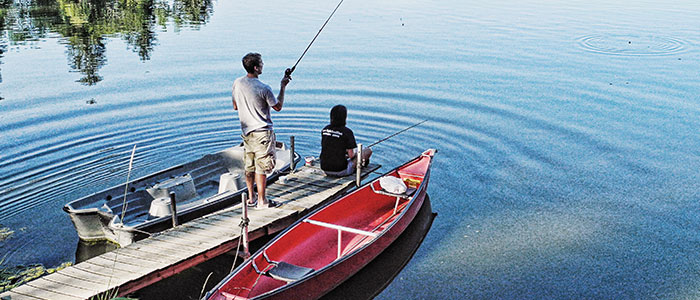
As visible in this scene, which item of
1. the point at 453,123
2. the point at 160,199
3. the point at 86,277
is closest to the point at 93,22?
the point at 453,123

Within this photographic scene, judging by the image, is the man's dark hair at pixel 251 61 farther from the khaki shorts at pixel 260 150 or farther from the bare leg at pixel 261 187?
the bare leg at pixel 261 187

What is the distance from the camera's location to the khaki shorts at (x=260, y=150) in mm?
8906

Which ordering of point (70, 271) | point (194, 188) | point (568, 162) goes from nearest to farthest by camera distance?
point (70, 271), point (194, 188), point (568, 162)

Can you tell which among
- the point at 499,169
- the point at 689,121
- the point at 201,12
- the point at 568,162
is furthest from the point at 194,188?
the point at 201,12

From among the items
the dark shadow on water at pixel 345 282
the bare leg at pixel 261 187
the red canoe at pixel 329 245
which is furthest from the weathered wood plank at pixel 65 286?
the bare leg at pixel 261 187

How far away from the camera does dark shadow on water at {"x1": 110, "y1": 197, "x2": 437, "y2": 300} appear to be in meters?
8.42

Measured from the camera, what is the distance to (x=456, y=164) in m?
12.9

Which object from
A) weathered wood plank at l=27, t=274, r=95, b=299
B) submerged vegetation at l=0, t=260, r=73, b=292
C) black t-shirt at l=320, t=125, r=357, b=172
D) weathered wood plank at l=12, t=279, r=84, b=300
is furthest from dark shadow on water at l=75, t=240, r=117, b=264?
black t-shirt at l=320, t=125, r=357, b=172

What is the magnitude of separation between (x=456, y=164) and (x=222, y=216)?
572cm

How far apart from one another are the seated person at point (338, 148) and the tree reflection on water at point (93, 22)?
11.0 m

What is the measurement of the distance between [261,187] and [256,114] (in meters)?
1.28

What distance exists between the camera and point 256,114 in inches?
345

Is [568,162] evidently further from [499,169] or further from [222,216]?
[222,216]

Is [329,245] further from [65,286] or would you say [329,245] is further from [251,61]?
[65,286]
